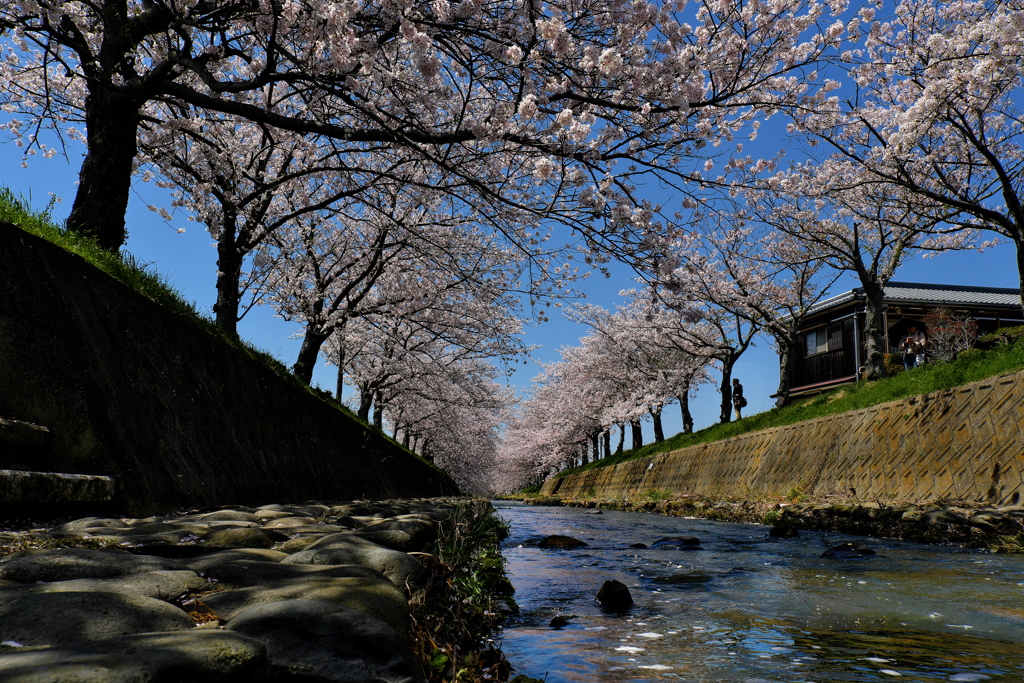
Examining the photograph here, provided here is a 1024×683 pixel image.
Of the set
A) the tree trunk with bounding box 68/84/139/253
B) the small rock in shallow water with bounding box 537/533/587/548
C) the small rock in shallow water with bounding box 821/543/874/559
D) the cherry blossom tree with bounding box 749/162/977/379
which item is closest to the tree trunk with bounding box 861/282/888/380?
the cherry blossom tree with bounding box 749/162/977/379

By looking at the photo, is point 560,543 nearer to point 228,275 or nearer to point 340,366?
point 228,275

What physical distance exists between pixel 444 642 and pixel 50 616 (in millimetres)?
1675

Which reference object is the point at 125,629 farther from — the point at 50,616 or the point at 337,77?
the point at 337,77

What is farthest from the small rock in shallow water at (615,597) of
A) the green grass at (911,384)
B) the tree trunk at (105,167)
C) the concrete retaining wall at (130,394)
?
the green grass at (911,384)

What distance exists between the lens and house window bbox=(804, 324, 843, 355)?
26.9 m

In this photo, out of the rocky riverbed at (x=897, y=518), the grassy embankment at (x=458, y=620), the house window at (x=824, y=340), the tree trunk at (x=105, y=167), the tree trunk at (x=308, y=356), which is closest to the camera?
the grassy embankment at (x=458, y=620)

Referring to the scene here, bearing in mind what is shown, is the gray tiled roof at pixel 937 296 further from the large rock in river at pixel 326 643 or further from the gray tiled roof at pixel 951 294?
the large rock in river at pixel 326 643

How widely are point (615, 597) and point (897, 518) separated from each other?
731cm

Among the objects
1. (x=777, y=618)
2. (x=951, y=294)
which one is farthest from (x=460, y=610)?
(x=951, y=294)

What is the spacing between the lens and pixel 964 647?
3.46 metres

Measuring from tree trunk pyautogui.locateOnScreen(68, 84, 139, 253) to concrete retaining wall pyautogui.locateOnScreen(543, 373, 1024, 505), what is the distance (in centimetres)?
1449

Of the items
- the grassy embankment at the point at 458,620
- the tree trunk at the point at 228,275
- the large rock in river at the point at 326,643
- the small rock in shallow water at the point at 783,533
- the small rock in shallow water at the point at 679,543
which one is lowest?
the small rock in shallow water at the point at 679,543

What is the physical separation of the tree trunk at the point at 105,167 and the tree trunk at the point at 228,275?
453 cm

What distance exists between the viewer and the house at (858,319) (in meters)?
25.2
